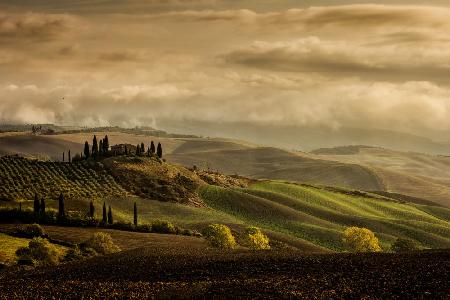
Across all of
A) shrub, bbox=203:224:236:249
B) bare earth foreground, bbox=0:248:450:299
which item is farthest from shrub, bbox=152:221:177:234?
bare earth foreground, bbox=0:248:450:299

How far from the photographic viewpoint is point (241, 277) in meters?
74.3

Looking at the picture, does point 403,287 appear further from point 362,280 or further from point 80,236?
point 80,236

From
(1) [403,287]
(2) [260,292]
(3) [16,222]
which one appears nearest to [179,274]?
(2) [260,292]

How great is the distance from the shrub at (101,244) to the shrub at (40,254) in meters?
11.8

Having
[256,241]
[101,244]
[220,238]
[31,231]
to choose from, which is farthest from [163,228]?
[101,244]

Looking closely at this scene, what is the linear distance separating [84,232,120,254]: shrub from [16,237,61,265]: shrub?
11.8 meters

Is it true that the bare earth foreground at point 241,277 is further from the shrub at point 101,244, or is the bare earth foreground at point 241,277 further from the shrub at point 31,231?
the shrub at point 31,231

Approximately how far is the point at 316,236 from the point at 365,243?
2176 cm

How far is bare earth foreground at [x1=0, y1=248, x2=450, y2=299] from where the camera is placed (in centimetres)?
6253

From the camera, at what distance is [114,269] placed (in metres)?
85.4

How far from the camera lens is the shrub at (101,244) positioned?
385 ft

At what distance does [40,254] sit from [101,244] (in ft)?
51.5

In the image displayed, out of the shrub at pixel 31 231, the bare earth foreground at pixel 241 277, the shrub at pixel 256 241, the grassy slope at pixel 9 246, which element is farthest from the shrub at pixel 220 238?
the grassy slope at pixel 9 246

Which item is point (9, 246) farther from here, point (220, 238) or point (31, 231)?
point (220, 238)
